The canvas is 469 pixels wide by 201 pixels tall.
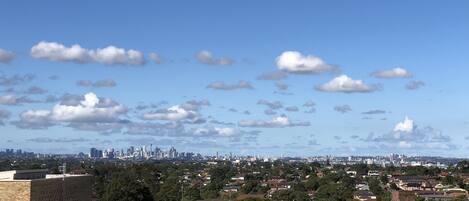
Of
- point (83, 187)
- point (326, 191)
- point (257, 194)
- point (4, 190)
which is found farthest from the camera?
point (257, 194)

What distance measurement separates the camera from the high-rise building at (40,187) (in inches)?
1636

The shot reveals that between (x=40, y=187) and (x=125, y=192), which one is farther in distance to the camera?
(x=125, y=192)

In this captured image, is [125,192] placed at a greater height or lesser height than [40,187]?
lesser

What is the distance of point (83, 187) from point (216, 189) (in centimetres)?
7619

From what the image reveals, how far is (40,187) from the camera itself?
140 feet

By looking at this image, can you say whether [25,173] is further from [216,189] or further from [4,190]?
[216,189]

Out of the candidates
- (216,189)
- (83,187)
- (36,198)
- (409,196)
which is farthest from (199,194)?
(36,198)

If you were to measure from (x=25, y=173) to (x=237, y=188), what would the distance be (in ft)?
291

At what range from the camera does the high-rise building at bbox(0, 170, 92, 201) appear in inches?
1636

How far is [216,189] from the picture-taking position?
12762cm

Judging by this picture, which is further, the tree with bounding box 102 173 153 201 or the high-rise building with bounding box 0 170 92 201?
the tree with bounding box 102 173 153 201

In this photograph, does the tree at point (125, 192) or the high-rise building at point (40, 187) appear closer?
the high-rise building at point (40, 187)

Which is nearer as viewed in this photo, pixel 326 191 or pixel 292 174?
pixel 326 191

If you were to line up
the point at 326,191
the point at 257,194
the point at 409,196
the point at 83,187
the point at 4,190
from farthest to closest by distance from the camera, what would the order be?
the point at 257,194, the point at 326,191, the point at 409,196, the point at 83,187, the point at 4,190
